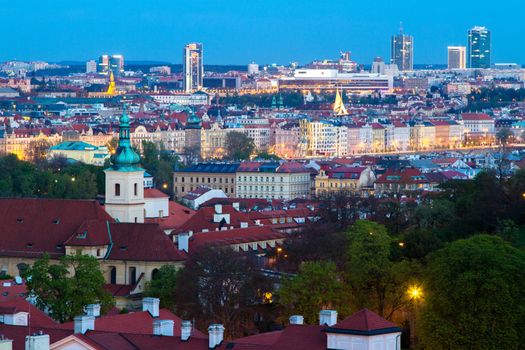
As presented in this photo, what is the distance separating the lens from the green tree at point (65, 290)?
108 ft

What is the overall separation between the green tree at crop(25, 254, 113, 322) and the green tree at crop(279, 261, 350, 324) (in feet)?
10.6

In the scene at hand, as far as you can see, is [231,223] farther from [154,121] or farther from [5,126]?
[154,121]

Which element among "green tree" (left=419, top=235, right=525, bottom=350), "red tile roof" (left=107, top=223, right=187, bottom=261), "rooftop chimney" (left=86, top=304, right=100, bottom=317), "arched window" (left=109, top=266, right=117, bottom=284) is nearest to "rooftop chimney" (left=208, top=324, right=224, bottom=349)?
"rooftop chimney" (left=86, top=304, right=100, bottom=317)

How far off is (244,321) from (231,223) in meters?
17.0

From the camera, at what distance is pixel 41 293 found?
3328 cm

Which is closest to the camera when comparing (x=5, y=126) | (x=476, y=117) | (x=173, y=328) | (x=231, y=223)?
(x=173, y=328)

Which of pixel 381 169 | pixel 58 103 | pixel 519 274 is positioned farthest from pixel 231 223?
pixel 58 103

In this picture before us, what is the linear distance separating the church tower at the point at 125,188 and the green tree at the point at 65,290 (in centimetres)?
1178

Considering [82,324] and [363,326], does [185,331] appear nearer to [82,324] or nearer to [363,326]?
[82,324]

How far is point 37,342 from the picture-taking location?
23906 millimetres

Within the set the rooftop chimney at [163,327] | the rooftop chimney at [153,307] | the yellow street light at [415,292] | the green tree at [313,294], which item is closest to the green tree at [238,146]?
the yellow street light at [415,292]

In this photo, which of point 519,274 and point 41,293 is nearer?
point 519,274

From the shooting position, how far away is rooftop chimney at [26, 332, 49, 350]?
23.9 meters

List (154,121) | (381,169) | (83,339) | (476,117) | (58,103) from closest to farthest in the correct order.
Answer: (83,339)
(381,169)
(154,121)
(476,117)
(58,103)
